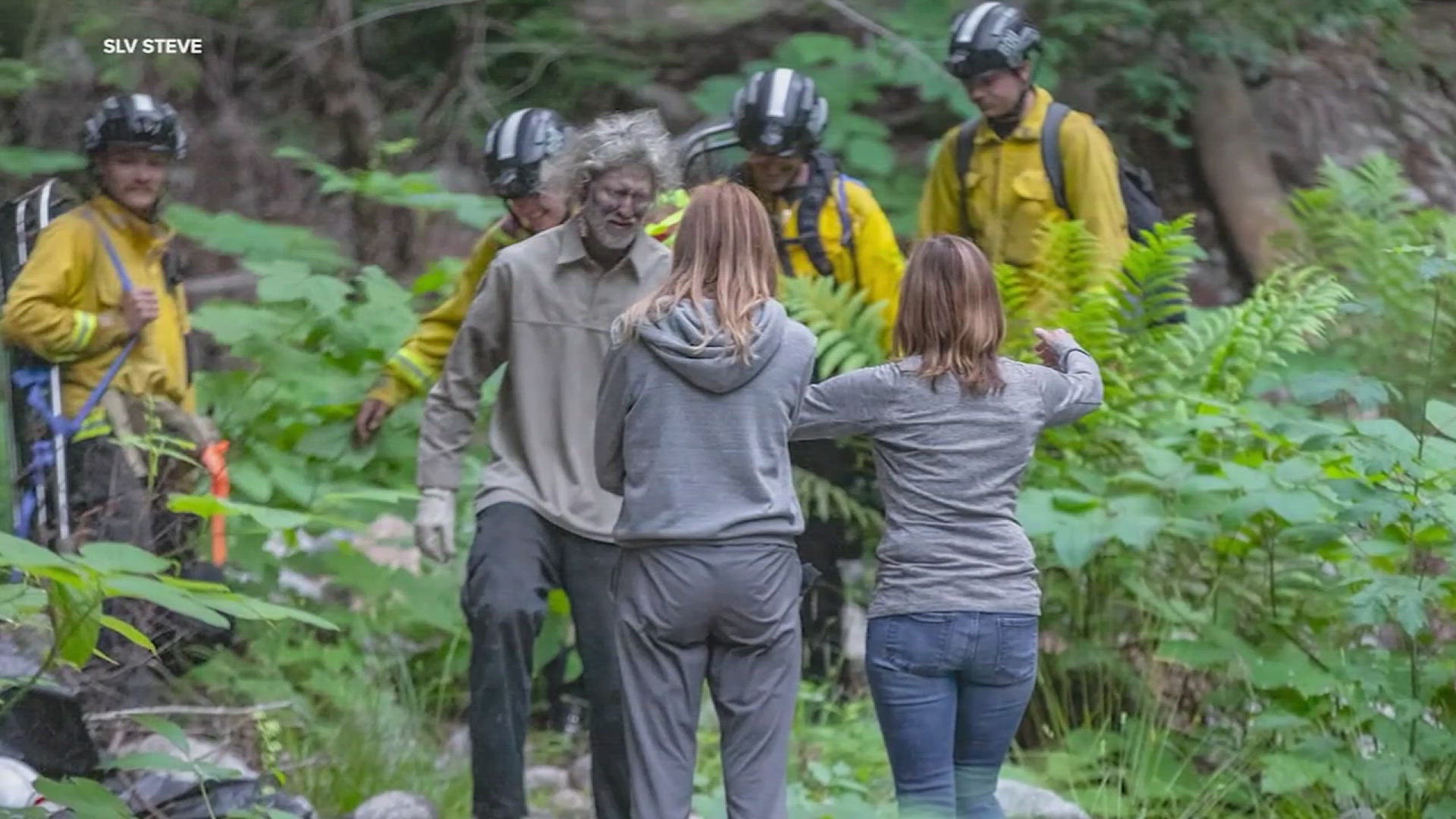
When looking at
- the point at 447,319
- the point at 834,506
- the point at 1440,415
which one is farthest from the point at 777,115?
the point at 1440,415

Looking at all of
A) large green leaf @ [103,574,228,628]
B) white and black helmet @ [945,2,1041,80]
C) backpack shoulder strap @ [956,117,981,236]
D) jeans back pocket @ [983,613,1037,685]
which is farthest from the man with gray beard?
backpack shoulder strap @ [956,117,981,236]

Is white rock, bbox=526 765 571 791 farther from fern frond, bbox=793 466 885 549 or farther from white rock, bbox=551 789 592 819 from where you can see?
fern frond, bbox=793 466 885 549

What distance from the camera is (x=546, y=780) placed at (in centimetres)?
663

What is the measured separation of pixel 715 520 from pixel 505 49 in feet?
23.4

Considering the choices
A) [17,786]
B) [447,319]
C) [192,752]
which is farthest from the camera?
[447,319]

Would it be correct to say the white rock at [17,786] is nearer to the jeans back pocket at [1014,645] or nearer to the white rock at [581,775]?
the white rock at [581,775]

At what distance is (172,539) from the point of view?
623 centimetres

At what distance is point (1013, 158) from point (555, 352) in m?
2.34

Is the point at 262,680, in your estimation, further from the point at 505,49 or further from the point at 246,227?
the point at 505,49

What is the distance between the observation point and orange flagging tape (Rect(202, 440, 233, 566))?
6301 mm

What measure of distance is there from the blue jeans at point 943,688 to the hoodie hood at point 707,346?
2.44ft

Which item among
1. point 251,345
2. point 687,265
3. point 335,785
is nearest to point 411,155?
point 251,345

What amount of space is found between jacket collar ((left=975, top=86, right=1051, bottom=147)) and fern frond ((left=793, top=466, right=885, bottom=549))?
57.3 inches

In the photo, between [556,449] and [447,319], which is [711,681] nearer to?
[556,449]
